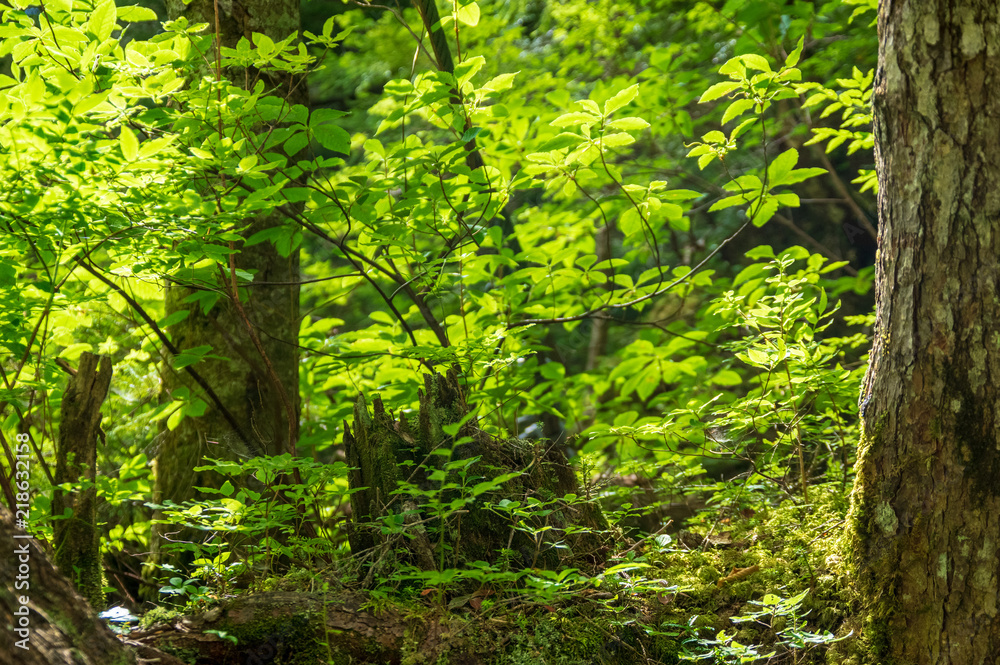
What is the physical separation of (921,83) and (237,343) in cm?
289

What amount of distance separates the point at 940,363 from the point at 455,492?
5.22 feet

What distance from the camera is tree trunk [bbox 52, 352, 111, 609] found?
83.4 inches

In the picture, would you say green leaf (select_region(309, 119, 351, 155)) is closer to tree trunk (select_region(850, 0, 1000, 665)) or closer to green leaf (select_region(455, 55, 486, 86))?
green leaf (select_region(455, 55, 486, 86))

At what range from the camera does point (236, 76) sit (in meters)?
3.12

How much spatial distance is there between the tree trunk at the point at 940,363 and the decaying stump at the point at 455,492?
924mm

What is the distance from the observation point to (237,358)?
3094 mm

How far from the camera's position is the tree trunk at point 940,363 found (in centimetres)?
188

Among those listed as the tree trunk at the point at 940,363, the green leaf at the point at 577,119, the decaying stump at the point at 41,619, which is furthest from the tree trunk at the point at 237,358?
the tree trunk at the point at 940,363

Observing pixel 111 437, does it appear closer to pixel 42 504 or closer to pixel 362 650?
pixel 42 504

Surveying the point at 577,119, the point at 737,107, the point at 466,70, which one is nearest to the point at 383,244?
the point at 466,70

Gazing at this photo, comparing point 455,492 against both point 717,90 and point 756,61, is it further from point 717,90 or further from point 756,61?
point 756,61

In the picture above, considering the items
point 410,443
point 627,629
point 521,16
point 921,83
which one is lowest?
point 627,629

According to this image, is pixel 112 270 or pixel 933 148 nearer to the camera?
pixel 933 148

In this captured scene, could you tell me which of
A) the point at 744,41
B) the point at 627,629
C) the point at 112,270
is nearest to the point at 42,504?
the point at 112,270
